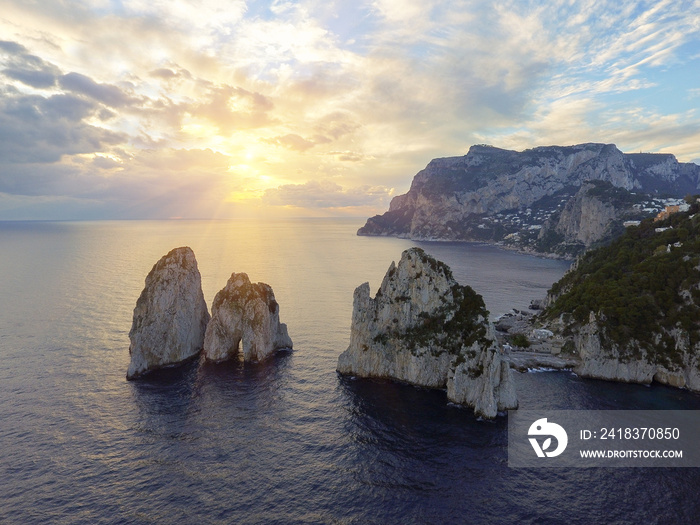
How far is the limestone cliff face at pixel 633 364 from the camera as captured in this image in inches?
2469

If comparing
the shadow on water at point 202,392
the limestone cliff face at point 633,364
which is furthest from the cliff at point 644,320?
the shadow on water at point 202,392

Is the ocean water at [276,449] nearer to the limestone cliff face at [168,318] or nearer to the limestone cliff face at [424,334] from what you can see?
the limestone cliff face at [424,334]

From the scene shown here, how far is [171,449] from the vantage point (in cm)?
4603

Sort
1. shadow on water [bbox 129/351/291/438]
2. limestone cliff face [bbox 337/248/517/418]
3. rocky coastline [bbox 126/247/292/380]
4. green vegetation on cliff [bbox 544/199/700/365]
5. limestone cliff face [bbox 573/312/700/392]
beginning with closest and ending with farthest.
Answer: shadow on water [bbox 129/351/291/438] < limestone cliff face [bbox 337/248/517/418] < limestone cliff face [bbox 573/312/700/392] < green vegetation on cliff [bbox 544/199/700/365] < rocky coastline [bbox 126/247/292/380]

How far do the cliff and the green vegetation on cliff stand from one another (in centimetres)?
14

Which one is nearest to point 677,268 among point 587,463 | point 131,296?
point 587,463

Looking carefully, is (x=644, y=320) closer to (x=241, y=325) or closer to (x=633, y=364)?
(x=633, y=364)

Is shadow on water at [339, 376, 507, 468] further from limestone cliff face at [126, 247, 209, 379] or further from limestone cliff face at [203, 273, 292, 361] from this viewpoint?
limestone cliff face at [126, 247, 209, 379]

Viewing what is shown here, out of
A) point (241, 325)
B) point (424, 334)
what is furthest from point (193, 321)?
point (424, 334)

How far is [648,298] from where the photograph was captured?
233 feet

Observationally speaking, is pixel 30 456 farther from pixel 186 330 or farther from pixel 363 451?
pixel 363 451

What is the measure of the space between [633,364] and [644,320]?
939 centimetres

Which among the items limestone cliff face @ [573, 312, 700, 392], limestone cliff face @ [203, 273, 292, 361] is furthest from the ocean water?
limestone cliff face @ [203, 273, 292, 361]

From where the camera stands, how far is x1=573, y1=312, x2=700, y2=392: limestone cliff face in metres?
62.7
